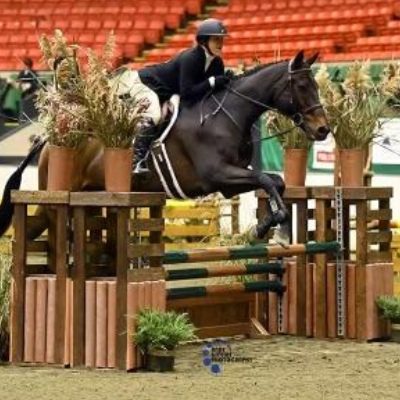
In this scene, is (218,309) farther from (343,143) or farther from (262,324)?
(343,143)

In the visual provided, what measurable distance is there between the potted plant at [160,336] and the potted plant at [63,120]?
42.6 inches

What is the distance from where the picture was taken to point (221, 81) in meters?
10.2

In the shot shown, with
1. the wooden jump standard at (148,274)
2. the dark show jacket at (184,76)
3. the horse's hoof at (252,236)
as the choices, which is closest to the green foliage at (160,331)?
the wooden jump standard at (148,274)

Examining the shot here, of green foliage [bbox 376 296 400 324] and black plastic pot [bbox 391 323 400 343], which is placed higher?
green foliage [bbox 376 296 400 324]

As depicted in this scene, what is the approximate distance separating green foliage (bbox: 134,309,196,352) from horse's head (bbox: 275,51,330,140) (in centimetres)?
209

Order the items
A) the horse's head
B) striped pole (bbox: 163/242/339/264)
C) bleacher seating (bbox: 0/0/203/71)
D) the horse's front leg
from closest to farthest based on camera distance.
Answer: striped pole (bbox: 163/242/339/264)
the horse's front leg
the horse's head
bleacher seating (bbox: 0/0/203/71)

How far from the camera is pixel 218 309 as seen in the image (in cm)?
1035

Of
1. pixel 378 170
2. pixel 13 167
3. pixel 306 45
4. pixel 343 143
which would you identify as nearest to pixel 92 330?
pixel 343 143

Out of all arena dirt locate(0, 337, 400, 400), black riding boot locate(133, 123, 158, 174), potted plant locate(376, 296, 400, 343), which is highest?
black riding boot locate(133, 123, 158, 174)

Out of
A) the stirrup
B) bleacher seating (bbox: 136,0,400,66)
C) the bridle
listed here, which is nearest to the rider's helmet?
the bridle

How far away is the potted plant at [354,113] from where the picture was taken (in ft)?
33.9

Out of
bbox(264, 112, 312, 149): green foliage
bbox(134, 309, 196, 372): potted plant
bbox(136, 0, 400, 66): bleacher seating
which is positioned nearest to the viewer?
bbox(134, 309, 196, 372): potted plant

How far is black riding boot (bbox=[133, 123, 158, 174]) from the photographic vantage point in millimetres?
10031

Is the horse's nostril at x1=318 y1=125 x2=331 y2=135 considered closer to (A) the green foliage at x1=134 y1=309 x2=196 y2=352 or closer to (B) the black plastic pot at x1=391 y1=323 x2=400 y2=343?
(B) the black plastic pot at x1=391 y1=323 x2=400 y2=343
